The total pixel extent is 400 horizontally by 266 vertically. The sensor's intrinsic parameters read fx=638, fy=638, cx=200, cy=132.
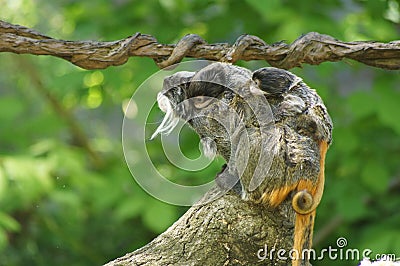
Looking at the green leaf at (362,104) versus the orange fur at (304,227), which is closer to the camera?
the orange fur at (304,227)

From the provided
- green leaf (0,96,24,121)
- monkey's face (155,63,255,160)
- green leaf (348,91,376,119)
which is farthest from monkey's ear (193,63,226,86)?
green leaf (0,96,24,121)

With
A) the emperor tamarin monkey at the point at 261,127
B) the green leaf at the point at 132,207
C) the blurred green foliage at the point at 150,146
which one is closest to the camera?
the emperor tamarin monkey at the point at 261,127

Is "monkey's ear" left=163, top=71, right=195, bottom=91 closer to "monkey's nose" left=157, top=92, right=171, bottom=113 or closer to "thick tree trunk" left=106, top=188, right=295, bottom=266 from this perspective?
"monkey's nose" left=157, top=92, right=171, bottom=113

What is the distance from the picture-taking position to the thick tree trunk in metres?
0.58

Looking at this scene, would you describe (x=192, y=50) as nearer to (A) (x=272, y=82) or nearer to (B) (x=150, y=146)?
A: (A) (x=272, y=82)

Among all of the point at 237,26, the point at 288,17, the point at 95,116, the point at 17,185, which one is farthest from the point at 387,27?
the point at 95,116

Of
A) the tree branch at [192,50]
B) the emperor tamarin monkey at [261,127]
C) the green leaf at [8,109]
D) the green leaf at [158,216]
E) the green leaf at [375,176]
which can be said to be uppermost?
the green leaf at [8,109]

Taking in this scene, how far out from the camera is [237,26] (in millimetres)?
1537

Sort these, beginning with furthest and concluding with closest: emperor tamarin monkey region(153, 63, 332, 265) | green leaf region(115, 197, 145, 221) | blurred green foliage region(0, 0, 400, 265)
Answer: green leaf region(115, 197, 145, 221) < blurred green foliage region(0, 0, 400, 265) < emperor tamarin monkey region(153, 63, 332, 265)

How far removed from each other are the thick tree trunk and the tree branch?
0.50 feet

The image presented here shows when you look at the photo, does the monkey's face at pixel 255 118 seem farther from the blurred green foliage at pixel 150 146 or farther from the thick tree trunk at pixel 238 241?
the blurred green foliage at pixel 150 146

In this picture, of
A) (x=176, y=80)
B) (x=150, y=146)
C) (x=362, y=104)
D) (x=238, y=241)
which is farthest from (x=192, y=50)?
(x=150, y=146)

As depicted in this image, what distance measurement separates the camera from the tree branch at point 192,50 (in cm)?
62

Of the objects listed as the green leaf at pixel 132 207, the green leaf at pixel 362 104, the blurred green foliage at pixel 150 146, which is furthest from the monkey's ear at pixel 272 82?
the green leaf at pixel 132 207
